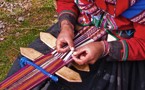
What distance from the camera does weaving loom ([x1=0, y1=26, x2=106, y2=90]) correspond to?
1740 mm

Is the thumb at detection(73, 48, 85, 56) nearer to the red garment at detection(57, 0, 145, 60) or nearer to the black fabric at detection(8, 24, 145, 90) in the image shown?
the black fabric at detection(8, 24, 145, 90)

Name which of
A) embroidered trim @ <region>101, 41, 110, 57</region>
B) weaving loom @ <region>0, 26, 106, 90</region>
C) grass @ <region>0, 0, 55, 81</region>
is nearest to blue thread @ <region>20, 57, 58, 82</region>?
weaving loom @ <region>0, 26, 106, 90</region>

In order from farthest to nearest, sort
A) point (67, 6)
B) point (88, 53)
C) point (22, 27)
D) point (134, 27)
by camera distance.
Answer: point (22, 27), point (67, 6), point (134, 27), point (88, 53)

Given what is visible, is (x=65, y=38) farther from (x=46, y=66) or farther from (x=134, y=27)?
(x=134, y=27)

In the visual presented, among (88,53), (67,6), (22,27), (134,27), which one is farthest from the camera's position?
(22,27)

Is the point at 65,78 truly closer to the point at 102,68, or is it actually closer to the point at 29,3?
the point at 102,68

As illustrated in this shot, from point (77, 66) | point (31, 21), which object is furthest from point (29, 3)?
point (77, 66)

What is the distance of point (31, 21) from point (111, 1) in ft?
5.56

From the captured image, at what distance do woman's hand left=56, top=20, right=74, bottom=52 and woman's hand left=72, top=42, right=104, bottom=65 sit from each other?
0.27 feet

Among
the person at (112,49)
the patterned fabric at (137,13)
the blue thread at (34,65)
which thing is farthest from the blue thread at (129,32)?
the blue thread at (34,65)

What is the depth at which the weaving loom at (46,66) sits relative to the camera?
1.74 metres

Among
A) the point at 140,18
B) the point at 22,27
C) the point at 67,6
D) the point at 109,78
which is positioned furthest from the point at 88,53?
the point at 22,27

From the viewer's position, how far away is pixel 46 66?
182cm

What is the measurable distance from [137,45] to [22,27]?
1689 mm
